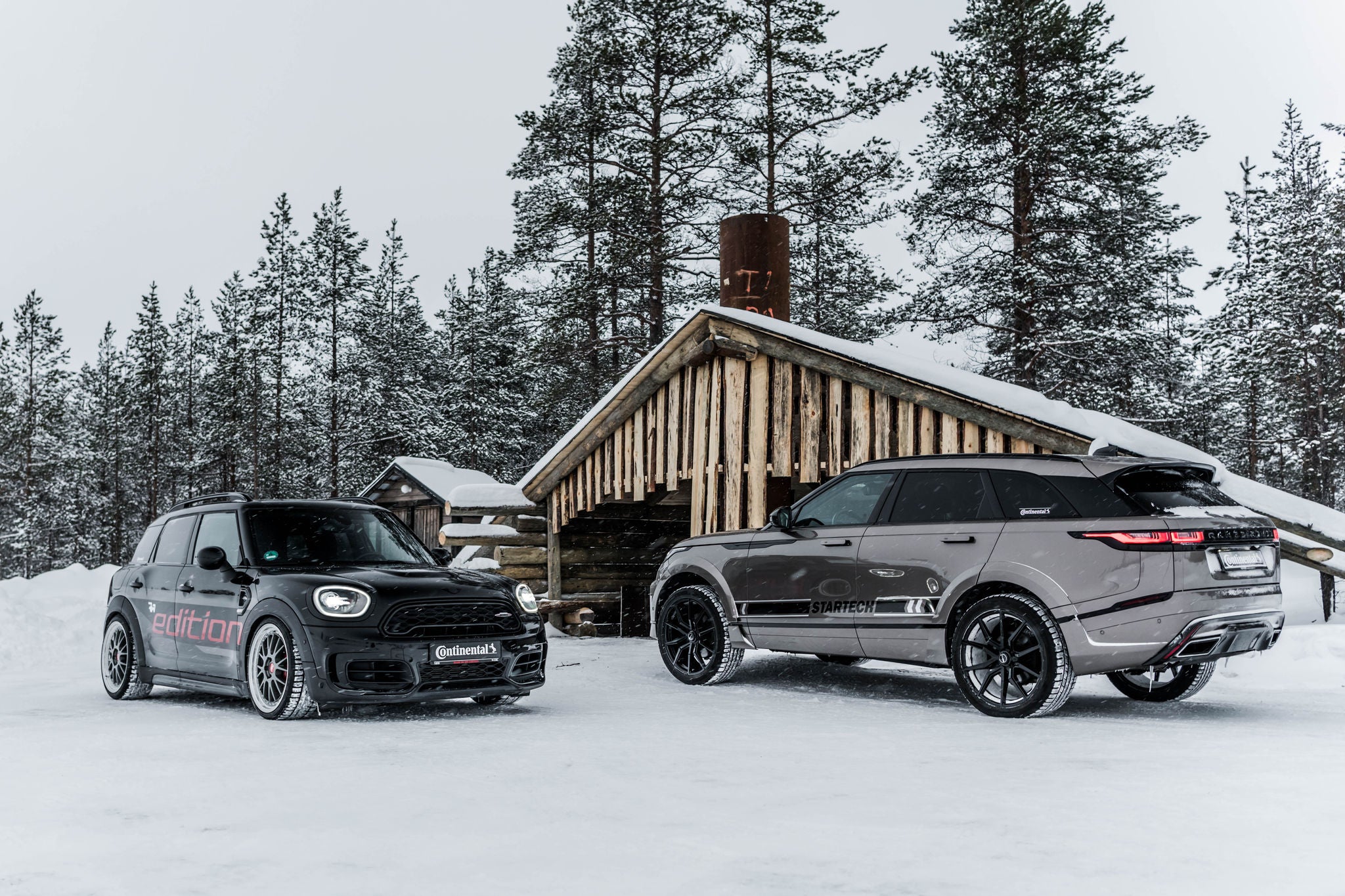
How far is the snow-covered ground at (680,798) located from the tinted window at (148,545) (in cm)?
132

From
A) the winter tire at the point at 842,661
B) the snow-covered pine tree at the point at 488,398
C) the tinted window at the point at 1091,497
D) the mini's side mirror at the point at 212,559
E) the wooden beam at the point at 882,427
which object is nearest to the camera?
the tinted window at the point at 1091,497

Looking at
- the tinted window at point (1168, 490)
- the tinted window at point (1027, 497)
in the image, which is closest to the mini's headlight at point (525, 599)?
the tinted window at point (1027, 497)

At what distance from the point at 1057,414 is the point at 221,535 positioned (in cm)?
699

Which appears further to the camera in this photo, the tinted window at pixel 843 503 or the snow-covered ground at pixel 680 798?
the tinted window at pixel 843 503

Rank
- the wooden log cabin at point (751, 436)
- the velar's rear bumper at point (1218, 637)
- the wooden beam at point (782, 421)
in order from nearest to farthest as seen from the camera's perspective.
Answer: the velar's rear bumper at point (1218, 637) → the wooden log cabin at point (751, 436) → the wooden beam at point (782, 421)

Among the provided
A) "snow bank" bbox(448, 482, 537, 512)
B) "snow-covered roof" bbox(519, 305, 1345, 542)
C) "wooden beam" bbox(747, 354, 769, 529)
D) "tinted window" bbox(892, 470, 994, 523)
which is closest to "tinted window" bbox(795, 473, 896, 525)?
"tinted window" bbox(892, 470, 994, 523)

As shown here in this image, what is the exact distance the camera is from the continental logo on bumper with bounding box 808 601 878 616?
27.4ft

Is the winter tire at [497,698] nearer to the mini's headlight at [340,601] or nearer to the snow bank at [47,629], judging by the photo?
the mini's headlight at [340,601]

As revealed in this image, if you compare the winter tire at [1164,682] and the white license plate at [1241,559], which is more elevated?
the white license plate at [1241,559]

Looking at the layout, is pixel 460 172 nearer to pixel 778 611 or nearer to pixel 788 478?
pixel 788 478

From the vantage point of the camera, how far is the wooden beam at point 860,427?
38.7 feet

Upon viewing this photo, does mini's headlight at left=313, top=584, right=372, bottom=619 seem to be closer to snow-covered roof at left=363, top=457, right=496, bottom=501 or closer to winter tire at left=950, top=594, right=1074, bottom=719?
winter tire at left=950, top=594, right=1074, bottom=719

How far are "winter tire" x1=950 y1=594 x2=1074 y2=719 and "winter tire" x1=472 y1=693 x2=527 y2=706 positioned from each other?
3038 millimetres

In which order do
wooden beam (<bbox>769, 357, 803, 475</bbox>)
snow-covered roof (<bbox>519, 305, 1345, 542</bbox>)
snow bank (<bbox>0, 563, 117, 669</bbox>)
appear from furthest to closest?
wooden beam (<bbox>769, 357, 803, 475</bbox>) < snow bank (<bbox>0, 563, 117, 669</bbox>) < snow-covered roof (<bbox>519, 305, 1345, 542</bbox>)
